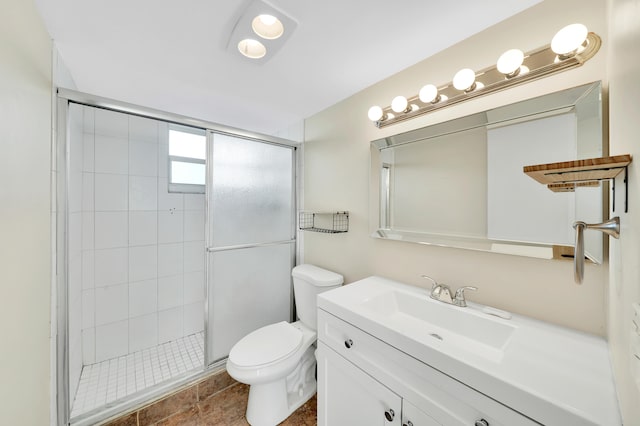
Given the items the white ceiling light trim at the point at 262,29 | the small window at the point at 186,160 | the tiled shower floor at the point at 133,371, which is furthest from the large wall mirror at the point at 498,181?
the tiled shower floor at the point at 133,371

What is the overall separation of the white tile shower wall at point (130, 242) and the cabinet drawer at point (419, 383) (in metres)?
1.92

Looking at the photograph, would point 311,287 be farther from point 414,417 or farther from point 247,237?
point 414,417

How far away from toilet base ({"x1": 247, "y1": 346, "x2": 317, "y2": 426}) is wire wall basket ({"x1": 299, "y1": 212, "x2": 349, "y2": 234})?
977 millimetres

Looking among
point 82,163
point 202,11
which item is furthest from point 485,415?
point 82,163

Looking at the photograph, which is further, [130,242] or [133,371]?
[130,242]

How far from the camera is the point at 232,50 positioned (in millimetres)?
1252

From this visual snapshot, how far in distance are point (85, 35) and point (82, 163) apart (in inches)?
44.6

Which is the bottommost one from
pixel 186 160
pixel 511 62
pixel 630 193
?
pixel 630 193

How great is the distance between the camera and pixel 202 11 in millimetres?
1032

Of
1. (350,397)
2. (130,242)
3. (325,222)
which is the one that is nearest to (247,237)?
(325,222)

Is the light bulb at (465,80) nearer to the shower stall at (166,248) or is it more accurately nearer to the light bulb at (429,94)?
the light bulb at (429,94)

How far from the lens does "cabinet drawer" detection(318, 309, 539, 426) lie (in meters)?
0.70

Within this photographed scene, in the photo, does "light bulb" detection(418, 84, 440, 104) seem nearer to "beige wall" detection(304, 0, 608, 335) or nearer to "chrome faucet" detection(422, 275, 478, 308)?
"beige wall" detection(304, 0, 608, 335)

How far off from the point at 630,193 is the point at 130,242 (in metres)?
2.91
